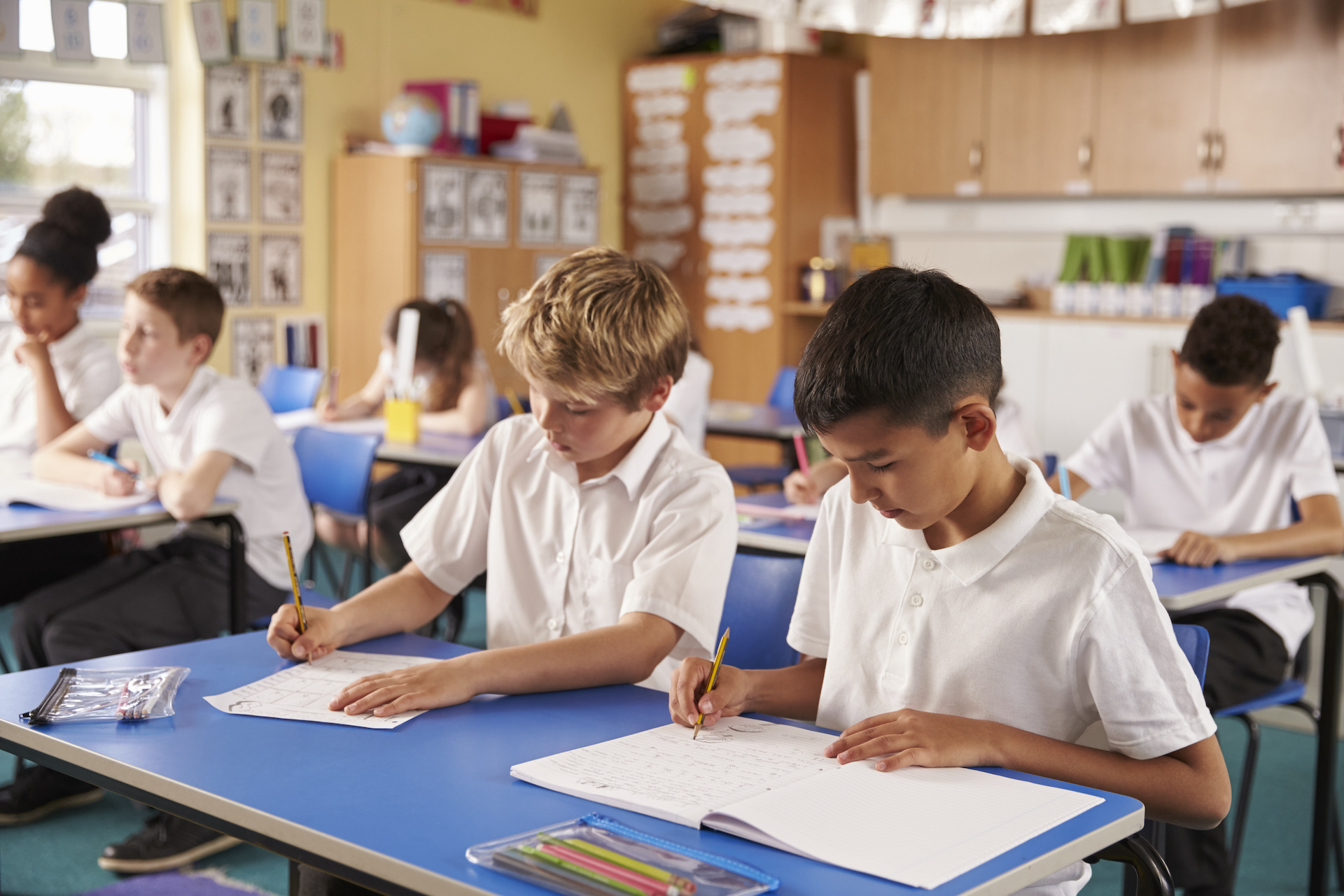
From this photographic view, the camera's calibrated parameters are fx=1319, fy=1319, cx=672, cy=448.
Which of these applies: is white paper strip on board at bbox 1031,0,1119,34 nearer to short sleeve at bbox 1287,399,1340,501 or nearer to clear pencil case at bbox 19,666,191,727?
short sleeve at bbox 1287,399,1340,501

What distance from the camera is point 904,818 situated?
1043 mm

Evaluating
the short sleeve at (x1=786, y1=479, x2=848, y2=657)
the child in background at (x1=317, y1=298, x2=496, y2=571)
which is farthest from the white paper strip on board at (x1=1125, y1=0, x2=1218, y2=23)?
the short sleeve at (x1=786, y1=479, x2=848, y2=657)

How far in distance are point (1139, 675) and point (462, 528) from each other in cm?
97

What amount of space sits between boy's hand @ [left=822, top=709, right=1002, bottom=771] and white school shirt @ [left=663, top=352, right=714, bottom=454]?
8.04 ft

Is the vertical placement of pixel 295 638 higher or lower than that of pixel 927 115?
lower

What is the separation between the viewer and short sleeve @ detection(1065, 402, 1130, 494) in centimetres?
280

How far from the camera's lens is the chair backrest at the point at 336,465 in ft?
10.9

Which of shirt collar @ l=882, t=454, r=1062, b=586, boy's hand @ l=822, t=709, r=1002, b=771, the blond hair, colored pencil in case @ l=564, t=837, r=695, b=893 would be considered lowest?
colored pencil in case @ l=564, t=837, r=695, b=893

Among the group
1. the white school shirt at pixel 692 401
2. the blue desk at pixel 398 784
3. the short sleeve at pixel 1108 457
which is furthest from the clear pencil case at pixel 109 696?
the white school shirt at pixel 692 401

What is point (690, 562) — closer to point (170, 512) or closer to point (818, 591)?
point (818, 591)

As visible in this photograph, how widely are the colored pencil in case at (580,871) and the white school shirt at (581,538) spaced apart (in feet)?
2.12

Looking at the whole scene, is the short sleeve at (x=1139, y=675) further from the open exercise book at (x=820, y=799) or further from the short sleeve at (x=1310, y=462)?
the short sleeve at (x=1310, y=462)

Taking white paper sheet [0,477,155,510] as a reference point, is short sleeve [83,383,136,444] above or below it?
above

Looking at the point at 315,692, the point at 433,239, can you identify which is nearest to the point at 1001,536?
the point at 315,692
